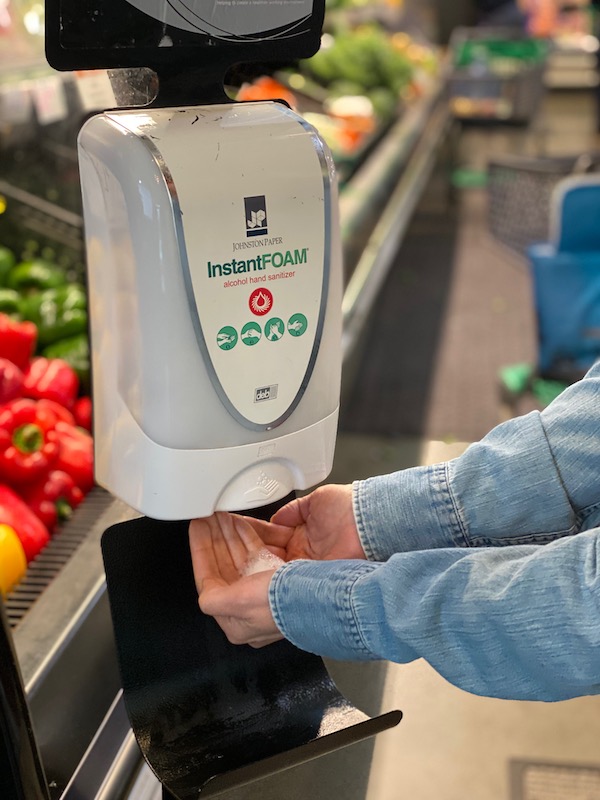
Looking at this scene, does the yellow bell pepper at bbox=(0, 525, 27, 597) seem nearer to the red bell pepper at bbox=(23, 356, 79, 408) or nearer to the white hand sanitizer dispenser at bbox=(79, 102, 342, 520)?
the red bell pepper at bbox=(23, 356, 79, 408)

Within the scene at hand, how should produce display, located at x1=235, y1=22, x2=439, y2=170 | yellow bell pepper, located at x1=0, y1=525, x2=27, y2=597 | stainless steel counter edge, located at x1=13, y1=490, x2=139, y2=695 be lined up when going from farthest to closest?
produce display, located at x1=235, y1=22, x2=439, y2=170
yellow bell pepper, located at x1=0, y1=525, x2=27, y2=597
stainless steel counter edge, located at x1=13, y1=490, x2=139, y2=695

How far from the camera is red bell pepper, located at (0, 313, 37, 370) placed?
1879mm

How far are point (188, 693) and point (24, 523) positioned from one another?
27.8 inches

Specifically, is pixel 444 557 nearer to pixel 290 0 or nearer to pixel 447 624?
pixel 447 624

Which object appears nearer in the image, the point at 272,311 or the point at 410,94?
the point at 272,311

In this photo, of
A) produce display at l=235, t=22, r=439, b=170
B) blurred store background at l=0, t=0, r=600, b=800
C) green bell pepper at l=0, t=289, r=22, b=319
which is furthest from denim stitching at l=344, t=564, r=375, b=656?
produce display at l=235, t=22, r=439, b=170

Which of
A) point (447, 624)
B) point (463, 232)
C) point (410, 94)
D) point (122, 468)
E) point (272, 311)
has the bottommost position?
point (463, 232)

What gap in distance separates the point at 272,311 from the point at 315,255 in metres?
0.06

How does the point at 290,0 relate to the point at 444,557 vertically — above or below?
above

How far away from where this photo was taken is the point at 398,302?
5352 millimetres

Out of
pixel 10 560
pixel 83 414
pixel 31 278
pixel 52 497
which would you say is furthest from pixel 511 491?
pixel 31 278

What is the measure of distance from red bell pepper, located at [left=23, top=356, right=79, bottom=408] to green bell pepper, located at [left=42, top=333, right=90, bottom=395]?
0.07 metres

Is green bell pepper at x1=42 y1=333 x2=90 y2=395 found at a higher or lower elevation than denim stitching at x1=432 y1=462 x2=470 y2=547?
lower

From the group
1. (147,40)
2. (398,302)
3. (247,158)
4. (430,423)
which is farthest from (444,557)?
(398,302)
